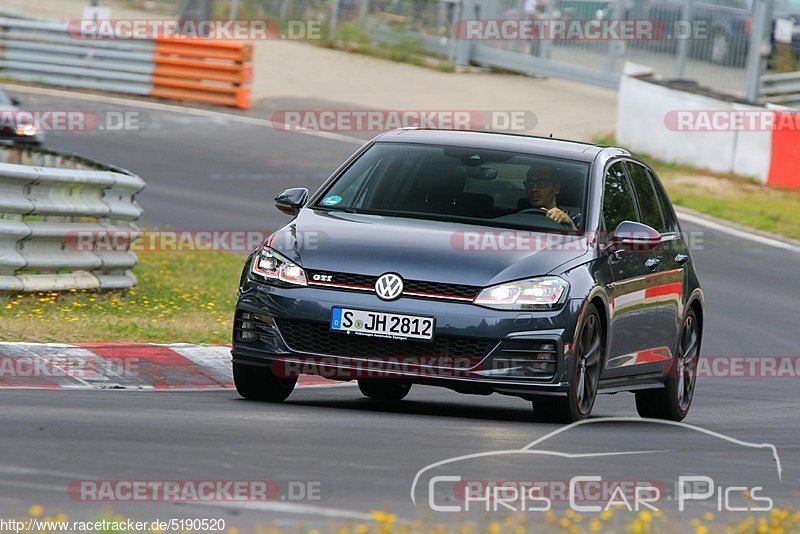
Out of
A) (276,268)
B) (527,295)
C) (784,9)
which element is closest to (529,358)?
(527,295)

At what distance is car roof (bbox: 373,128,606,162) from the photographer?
9.88 m

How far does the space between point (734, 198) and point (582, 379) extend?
1563 centimetres

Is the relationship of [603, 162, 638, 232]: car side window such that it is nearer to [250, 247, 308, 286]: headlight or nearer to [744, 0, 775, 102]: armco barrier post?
[250, 247, 308, 286]: headlight

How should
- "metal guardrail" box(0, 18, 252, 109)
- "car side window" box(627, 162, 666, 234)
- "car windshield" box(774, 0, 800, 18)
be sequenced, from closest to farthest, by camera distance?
"car side window" box(627, 162, 666, 234) < "car windshield" box(774, 0, 800, 18) < "metal guardrail" box(0, 18, 252, 109)

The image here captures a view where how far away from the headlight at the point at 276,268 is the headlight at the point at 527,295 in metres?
0.94

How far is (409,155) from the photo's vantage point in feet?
32.6

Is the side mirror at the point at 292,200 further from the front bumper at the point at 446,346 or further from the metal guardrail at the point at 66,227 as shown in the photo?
the metal guardrail at the point at 66,227

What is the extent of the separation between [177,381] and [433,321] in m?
2.24

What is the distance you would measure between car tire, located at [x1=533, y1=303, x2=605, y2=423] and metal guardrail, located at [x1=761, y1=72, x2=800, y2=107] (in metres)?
20.4

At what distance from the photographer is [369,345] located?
8.55 m

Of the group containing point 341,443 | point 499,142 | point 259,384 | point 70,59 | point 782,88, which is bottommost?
point 70,59

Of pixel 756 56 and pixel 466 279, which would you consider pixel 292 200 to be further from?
pixel 756 56

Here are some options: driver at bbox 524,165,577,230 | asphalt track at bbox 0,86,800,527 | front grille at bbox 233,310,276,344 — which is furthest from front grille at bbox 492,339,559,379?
front grille at bbox 233,310,276,344

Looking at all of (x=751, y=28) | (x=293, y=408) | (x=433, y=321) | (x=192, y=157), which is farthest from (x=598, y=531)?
(x=751, y=28)
